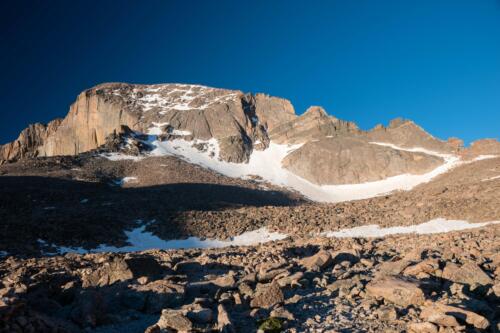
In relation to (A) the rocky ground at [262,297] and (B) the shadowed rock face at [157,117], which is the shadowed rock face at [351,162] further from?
(A) the rocky ground at [262,297]

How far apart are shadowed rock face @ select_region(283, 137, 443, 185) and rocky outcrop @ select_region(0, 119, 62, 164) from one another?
9355 cm

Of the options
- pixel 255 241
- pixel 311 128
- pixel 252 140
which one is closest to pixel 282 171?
pixel 252 140

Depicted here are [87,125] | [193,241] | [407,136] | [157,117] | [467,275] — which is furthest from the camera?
[87,125]

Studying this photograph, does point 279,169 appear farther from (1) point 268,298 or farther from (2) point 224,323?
(2) point 224,323

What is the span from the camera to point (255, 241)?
1216 inches

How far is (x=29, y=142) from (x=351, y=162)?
115 m

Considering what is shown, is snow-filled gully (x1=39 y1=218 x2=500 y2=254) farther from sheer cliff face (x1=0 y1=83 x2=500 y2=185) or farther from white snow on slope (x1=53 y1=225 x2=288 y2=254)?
sheer cliff face (x1=0 y1=83 x2=500 y2=185)

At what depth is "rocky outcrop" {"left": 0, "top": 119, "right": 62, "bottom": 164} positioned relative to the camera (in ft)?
436

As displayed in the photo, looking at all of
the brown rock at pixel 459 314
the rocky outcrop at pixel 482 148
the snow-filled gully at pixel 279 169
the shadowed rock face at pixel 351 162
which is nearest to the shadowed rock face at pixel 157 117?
the snow-filled gully at pixel 279 169

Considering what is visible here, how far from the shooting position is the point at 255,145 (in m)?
116

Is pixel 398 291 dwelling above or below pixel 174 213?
below

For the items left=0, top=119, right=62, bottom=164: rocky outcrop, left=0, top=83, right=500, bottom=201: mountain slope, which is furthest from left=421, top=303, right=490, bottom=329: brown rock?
left=0, top=119, right=62, bottom=164: rocky outcrop

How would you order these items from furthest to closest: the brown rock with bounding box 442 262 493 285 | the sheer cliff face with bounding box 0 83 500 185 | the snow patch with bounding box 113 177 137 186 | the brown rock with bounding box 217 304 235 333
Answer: the sheer cliff face with bounding box 0 83 500 185 < the snow patch with bounding box 113 177 137 186 < the brown rock with bounding box 442 262 493 285 < the brown rock with bounding box 217 304 235 333

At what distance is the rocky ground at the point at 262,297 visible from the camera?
7969 mm
